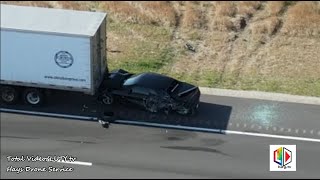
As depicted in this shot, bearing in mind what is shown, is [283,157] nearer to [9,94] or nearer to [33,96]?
[33,96]

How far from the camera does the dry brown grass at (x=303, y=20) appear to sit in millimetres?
Result: 29422

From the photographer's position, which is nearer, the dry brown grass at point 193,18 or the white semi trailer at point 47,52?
the white semi trailer at point 47,52

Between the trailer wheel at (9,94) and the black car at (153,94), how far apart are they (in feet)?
9.77

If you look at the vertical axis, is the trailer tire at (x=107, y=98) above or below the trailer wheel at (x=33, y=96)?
above

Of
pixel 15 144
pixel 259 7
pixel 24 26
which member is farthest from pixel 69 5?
pixel 15 144

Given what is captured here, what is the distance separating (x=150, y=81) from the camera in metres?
20.8

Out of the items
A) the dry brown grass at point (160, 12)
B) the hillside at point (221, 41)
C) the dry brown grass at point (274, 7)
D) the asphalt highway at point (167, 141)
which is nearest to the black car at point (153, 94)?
the asphalt highway at point (167, 141)

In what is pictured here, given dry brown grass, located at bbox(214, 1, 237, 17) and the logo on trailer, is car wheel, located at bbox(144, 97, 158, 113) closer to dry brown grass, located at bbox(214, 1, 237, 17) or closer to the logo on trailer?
the logo on trailer

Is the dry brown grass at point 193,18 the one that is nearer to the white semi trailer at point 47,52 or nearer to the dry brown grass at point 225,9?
the dry brown grass at point 225,9

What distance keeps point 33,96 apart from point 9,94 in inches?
33.1

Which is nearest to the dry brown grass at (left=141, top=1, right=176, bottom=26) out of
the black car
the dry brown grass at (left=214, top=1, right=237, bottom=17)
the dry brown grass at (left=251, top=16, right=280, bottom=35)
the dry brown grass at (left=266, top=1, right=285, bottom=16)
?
the dry brown grass at (left=214, top=1, right=237, bottom=17)

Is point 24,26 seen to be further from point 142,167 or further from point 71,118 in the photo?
point 142,167

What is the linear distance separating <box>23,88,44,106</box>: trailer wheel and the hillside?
5.03 meters

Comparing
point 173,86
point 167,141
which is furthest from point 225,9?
point 167,141
